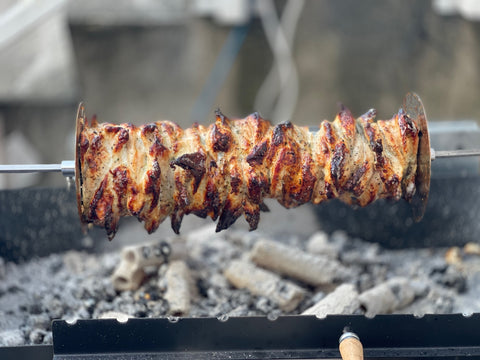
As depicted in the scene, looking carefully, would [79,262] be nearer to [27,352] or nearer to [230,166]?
[27,352]

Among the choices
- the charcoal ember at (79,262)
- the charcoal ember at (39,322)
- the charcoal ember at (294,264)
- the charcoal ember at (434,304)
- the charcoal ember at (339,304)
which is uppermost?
the charcoal ember at (79,262)

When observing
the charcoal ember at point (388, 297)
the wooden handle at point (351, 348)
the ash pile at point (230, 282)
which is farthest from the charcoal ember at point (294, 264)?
the wooden handle at point (351, 348)

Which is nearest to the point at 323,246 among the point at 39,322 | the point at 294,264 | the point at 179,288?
the point at 294,264

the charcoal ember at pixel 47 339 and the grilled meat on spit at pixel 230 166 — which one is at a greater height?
the grilled meat on spit at pixel 230 166

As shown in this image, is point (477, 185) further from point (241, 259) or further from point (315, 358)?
point (315, 358)

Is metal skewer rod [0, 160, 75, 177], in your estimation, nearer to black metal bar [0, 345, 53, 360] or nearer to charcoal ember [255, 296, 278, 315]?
black metal bar [0, 345, 53, 360]

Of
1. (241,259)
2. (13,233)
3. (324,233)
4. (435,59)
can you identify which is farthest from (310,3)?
(13,233)

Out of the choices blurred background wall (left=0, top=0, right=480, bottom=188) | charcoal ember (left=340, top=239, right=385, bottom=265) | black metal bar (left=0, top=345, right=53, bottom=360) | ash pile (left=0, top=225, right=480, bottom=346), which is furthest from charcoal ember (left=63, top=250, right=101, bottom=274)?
blurred background wall (left=0, top=0, right=480, bottom=188)

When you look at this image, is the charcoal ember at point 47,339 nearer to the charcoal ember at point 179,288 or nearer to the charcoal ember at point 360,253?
the charcoal ember at point 179,288
